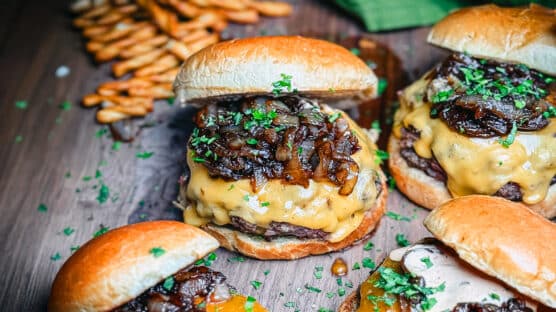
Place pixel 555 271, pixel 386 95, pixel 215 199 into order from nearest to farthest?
pixel 555 271, pixel 215 199, pixel 386 95

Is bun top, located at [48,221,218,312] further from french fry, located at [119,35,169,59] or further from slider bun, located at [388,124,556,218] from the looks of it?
french fry, located at [119,35,169,59]

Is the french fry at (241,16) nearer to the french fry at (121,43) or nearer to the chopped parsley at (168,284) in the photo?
the french fry at (121,43)

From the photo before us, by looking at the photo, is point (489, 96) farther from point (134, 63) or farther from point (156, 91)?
point (134, 63)

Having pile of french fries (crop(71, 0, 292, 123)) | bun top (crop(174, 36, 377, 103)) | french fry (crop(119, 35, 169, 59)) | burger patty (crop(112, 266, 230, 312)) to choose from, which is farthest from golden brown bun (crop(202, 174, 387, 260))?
french fry (crop(119, 35, 169, 59))

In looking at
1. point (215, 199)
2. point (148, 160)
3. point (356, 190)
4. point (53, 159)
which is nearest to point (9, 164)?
point (53, 159)

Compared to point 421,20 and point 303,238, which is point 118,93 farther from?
point 421,20

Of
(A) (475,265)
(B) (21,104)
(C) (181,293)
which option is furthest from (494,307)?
(B) (21,104)
